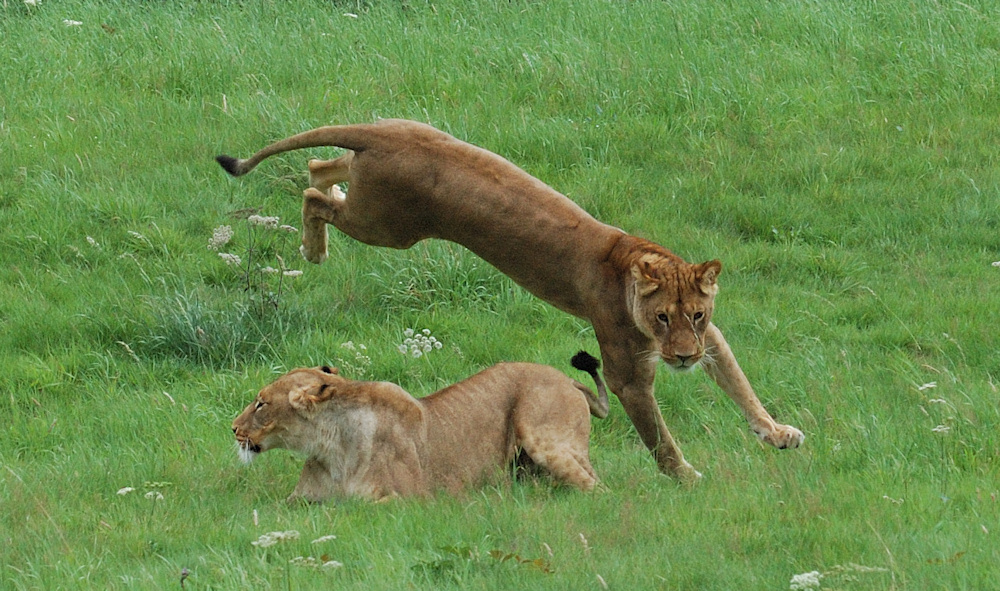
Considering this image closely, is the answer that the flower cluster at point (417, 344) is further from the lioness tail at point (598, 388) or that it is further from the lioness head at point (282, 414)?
the lioness head at point (282, 414)

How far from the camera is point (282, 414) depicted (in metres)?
6.20

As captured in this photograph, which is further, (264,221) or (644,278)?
(264,221)

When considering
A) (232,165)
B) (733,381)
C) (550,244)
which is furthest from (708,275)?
(232,165)

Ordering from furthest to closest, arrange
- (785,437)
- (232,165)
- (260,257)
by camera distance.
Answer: (260,257), (232,165), (785,437)

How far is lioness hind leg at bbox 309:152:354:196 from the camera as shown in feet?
25.0

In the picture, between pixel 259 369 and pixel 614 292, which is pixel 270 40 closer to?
pixel 259 369

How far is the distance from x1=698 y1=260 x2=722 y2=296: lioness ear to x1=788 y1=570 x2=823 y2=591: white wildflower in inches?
82.4

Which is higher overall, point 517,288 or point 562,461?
point 562,461

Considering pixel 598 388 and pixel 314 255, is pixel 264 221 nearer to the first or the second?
pixel 314 255

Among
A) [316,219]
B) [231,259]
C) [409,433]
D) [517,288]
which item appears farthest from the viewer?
[517,288]

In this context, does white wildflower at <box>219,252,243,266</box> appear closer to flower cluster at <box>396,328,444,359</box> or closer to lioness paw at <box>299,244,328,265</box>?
lioness paw at <box>299,244,328,265</box>

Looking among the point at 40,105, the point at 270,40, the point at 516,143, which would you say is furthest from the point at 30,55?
the point at 516,143

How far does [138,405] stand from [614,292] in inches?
105

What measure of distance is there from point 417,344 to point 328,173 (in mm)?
1058
